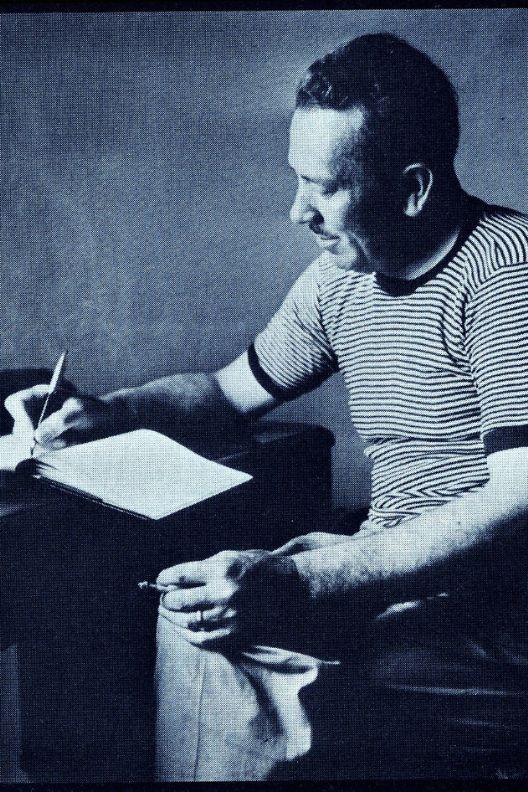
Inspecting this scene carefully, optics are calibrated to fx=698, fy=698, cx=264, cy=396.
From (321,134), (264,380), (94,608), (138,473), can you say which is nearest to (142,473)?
(138,473)

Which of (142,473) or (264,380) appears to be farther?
(264,380)

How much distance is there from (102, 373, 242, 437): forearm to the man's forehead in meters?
0.42

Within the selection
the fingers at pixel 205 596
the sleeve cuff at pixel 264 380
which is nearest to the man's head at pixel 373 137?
the sleeve cuff at pixel 264 380

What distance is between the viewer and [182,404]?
46.9 inches

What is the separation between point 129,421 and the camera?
115 centimetres

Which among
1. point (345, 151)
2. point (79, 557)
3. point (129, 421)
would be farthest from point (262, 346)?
point (79, 557)

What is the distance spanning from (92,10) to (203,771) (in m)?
1.00

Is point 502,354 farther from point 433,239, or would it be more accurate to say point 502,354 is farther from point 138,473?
point 138,473

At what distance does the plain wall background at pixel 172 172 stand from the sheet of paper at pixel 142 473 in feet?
0.91

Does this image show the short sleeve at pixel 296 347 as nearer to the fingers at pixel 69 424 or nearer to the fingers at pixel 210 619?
the fingers at pixel 69 424

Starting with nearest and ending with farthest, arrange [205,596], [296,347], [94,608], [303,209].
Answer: [205,596] < [94,608] < [303,209] < [296,347]

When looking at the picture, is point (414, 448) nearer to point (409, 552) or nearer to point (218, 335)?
point (409, 552)

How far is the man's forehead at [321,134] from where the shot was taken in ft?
2.96

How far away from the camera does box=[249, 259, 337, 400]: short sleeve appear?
110 centimetres
